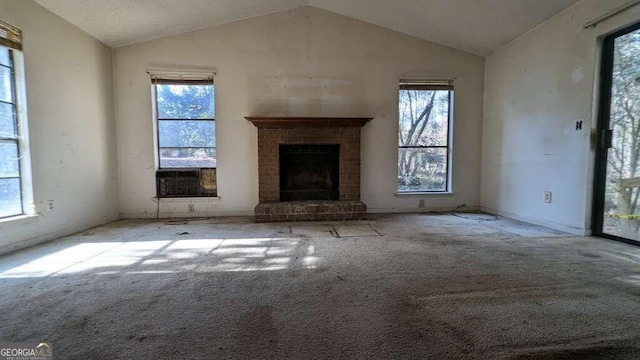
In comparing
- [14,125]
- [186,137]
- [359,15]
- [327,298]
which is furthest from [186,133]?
[327,298]

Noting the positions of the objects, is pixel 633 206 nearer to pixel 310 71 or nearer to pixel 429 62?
pixel 429 62

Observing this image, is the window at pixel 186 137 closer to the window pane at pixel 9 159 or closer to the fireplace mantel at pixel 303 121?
the fireplace mantel at pixel 303 121

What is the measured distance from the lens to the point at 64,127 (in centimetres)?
374

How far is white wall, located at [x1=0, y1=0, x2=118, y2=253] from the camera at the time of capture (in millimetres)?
3268

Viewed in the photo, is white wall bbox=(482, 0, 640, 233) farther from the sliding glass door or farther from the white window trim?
the white window trim

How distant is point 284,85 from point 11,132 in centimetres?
334

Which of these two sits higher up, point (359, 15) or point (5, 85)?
point (359, 15)

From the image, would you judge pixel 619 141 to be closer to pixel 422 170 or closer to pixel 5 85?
pixel 422 170

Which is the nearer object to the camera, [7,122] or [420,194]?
[7,122]

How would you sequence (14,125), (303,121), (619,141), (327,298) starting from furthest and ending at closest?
1. (303,121)
2. (619,141)
3. (14,125)
4. (327,298)

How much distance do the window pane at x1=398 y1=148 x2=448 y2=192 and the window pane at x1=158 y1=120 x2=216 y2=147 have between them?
3.17m

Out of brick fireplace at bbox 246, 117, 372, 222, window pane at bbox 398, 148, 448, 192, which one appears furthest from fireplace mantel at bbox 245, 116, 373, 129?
window pane at bbox 398, 148, 448, 192

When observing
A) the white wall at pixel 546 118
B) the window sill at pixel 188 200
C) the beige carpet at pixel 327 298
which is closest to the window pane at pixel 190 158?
the window sill at pixel 188 200

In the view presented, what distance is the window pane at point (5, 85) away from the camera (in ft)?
10.1
